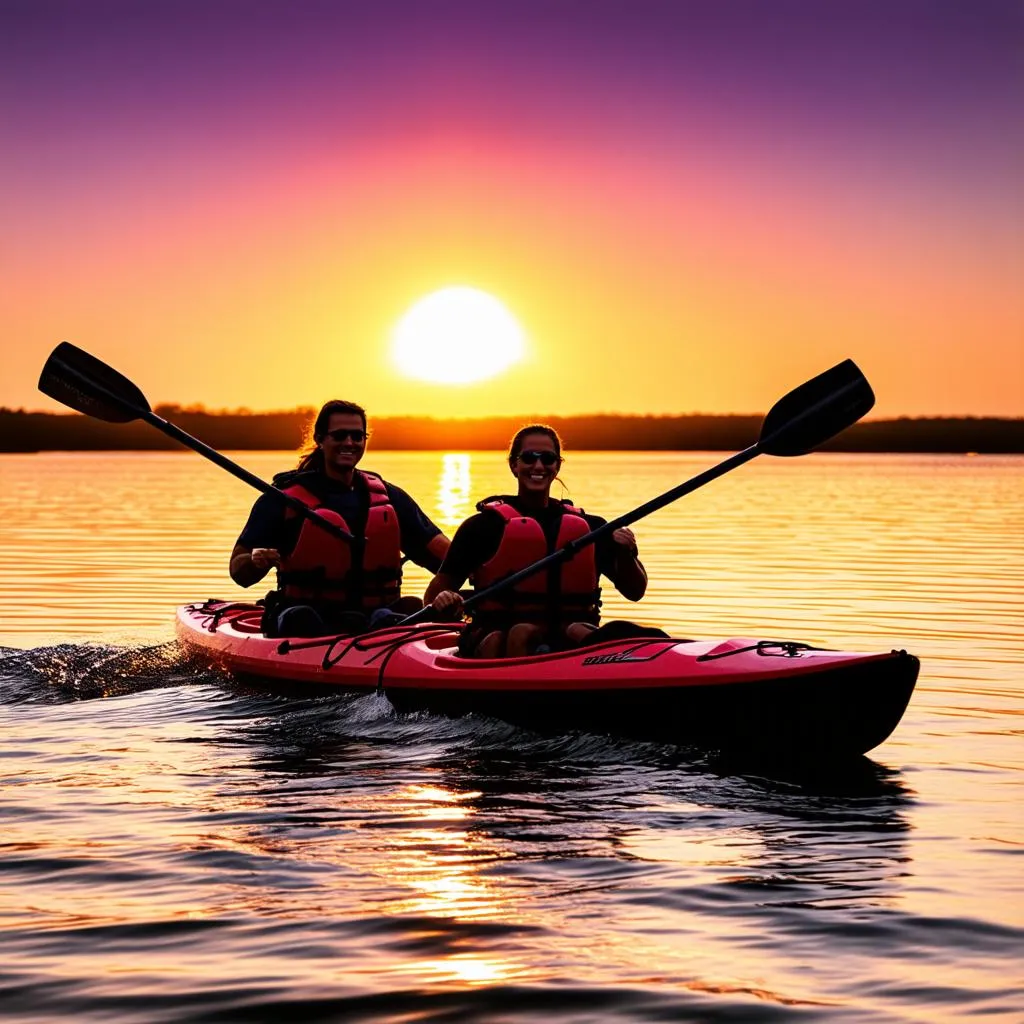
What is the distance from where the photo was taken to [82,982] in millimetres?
3598

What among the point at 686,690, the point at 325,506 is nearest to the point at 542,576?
the point at 686,690

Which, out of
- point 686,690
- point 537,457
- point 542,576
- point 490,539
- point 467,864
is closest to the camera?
point 467,864

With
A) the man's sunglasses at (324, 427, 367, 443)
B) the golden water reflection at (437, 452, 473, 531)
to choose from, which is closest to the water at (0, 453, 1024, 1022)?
the man's sunglasses at (324, 427, 367, 443)

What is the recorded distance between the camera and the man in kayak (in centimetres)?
805

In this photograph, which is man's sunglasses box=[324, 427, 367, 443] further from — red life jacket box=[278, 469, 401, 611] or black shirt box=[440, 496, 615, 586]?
black shirt box=[440, 496, 615, 586]

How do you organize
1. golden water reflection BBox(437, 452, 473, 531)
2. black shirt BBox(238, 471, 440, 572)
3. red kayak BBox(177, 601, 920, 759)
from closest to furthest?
1. red kayak BBox(177, 601, 920, 759)
2. black shirt BBox(238, 471, 440, 572)
3. golden water reflection BBox(437, 452, 473, 531)

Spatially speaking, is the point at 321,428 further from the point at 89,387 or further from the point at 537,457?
the point at 89,387

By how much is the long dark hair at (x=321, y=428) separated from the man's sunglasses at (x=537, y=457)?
1528 millimetres

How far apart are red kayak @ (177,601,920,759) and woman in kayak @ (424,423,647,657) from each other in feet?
0.68

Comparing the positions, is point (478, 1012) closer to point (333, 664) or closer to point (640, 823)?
point (640, 823)

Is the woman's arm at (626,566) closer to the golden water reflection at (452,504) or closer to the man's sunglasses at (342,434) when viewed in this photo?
the man's sunglasses at (342,434)

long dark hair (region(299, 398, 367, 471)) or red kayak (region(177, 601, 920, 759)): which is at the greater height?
long dark hair (region(299, 398, 367, 471))

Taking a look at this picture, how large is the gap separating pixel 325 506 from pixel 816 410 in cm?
262

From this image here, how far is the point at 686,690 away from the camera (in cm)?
633
